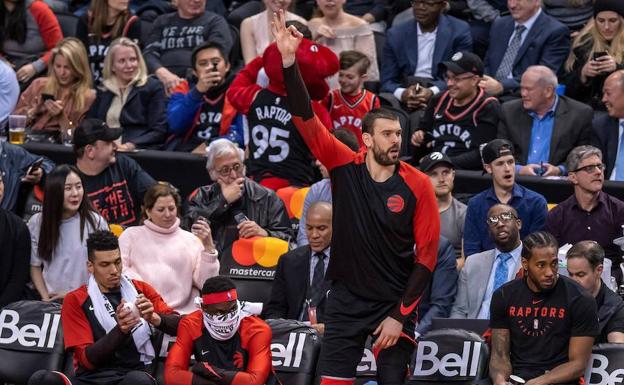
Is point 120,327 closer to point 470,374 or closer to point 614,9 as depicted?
point 470,374

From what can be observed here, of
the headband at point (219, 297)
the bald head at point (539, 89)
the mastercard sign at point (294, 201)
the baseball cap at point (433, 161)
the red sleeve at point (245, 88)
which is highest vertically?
the bald head at point (539, 89)

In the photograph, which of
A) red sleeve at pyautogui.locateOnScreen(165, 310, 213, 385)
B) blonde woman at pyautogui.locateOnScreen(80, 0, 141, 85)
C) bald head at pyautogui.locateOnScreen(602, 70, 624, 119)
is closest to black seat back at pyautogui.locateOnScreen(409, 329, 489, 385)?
red sleeve at pyautogui.locateOnScreen(165, 310, 213, 385)

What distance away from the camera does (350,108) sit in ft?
37.3

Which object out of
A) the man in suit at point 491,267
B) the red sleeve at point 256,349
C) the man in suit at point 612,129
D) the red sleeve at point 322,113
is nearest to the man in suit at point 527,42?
the man in suit at point 612,129

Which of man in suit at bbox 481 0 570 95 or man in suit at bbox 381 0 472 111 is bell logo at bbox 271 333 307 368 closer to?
man in suit at bbox 381 0 472 111

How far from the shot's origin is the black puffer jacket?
33.8ft

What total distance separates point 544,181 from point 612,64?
1299mm

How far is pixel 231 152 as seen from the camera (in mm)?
10406

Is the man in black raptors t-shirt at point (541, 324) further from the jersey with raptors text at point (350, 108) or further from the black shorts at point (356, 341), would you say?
the jersey with raptors text at point (350, 108)

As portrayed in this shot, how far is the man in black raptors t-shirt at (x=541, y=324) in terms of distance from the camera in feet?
26.8

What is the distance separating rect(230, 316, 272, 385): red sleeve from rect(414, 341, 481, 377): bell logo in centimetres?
93

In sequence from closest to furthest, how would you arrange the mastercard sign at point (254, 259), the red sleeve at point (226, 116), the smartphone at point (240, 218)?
the mastercard sign at point (254, 259), the smartphone at point (240, 218), the red sleeve at point (226, 116)

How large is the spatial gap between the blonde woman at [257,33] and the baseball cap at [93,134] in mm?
2042

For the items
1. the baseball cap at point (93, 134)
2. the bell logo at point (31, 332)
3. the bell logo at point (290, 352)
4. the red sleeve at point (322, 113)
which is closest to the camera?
the bell logo at point (290, 352)
